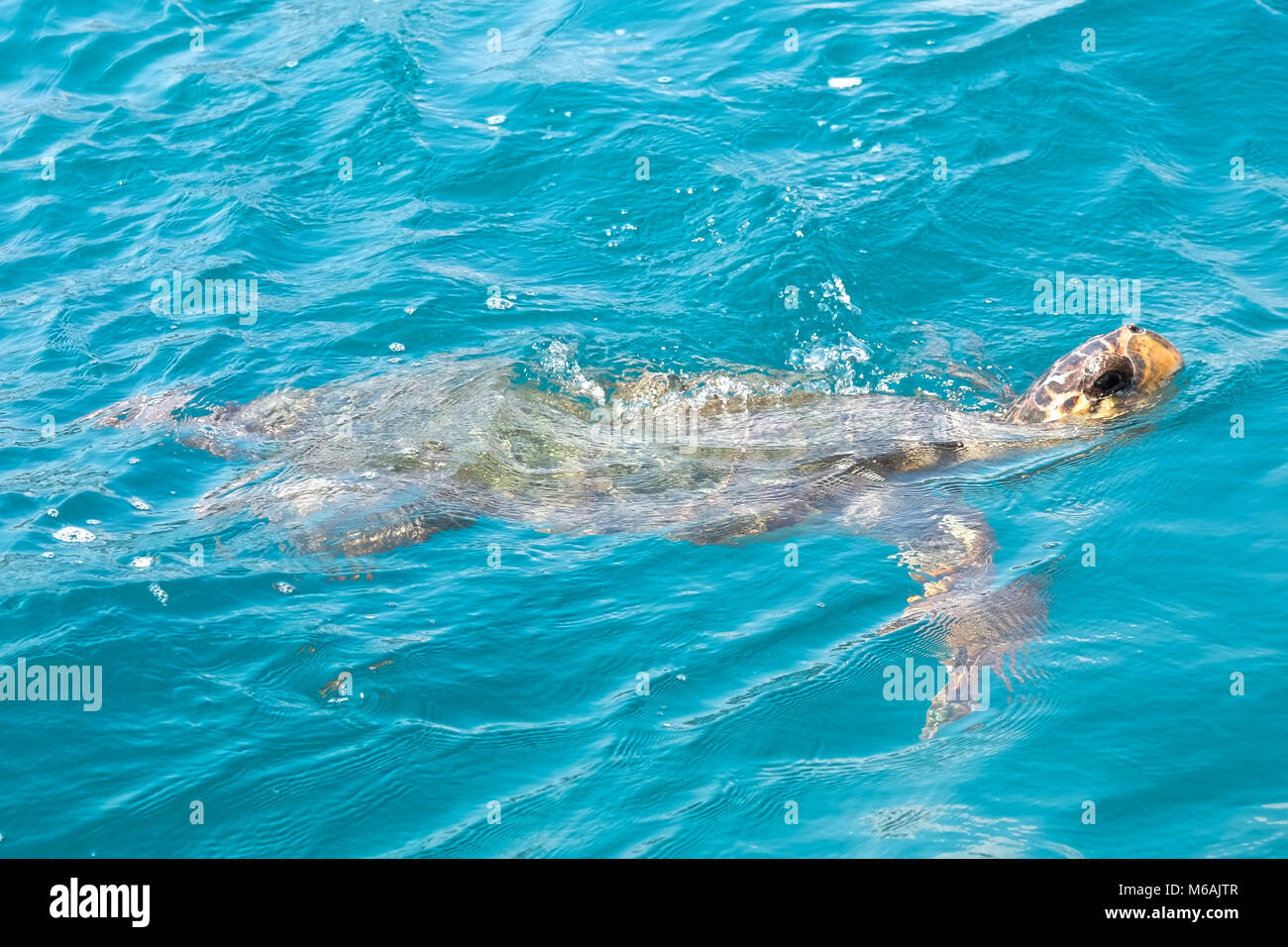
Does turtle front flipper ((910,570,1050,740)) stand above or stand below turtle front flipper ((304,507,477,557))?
below

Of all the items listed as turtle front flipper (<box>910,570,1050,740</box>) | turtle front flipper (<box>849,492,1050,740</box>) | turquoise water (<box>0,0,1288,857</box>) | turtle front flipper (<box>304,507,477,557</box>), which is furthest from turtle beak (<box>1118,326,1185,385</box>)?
turtle front flipper (<box>304,507,477,557</box>)

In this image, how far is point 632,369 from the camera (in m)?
8.08

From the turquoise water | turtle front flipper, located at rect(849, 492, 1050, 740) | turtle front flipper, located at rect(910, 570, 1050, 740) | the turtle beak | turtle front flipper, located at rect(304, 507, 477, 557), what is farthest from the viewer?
the turtle beak

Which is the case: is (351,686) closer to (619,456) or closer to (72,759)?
(72,759)

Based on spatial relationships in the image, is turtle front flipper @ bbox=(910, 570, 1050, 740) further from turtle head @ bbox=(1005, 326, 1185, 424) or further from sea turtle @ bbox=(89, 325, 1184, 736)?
turtle head @ bbox=(1005, 326, 1185, 424)

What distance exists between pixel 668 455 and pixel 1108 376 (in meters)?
2.75

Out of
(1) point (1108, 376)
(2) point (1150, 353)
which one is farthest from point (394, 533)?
(2) point (1150, 353)

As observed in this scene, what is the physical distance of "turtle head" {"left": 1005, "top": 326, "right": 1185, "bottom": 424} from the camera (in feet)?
21.5

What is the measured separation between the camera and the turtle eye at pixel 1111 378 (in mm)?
6574

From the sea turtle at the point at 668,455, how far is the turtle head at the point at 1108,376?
0.03 ft

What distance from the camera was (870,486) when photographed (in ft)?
21.6

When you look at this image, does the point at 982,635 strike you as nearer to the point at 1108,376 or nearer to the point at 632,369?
the point at 1108,376

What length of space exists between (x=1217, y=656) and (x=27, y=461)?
23.9ft
